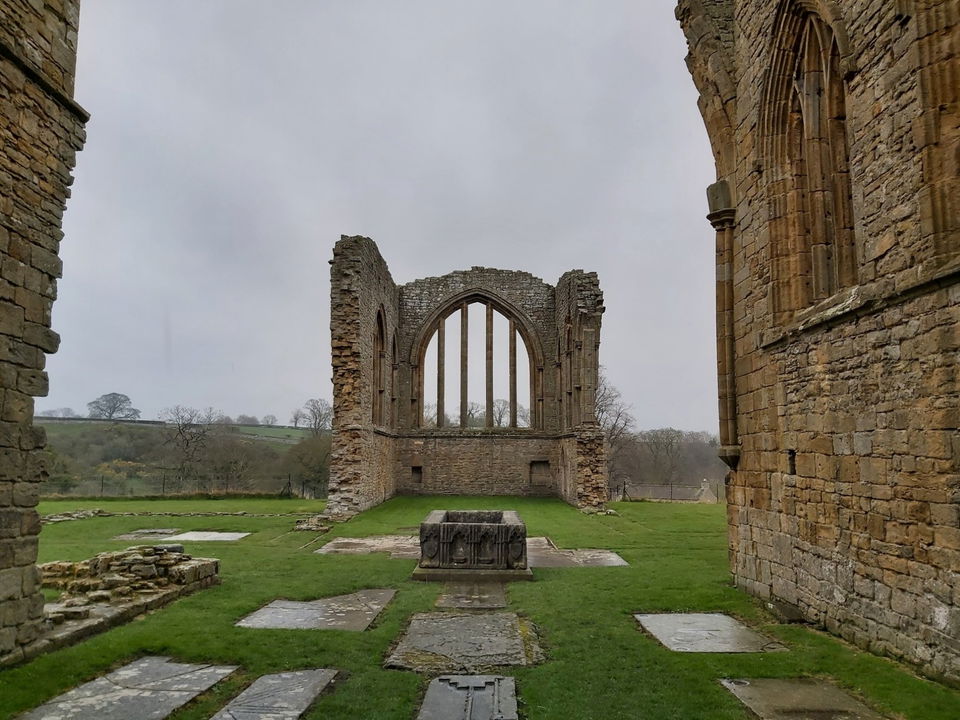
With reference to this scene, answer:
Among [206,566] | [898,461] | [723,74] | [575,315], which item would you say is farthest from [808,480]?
[575,315]

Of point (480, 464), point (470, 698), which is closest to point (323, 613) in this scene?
point (470, 698)

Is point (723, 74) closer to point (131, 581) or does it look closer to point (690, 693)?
point (690, 693)

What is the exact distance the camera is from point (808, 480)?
6355mm

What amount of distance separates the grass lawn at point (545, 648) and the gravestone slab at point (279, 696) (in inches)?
4.1

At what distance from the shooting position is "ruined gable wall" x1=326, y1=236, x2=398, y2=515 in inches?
643

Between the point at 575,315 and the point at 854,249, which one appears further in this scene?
the point at 575,315

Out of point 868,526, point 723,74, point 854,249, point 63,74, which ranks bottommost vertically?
point 868,526

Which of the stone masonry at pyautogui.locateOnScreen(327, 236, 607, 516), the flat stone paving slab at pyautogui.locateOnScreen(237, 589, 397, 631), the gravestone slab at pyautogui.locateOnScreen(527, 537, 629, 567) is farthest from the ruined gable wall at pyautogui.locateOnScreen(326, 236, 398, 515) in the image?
the flat stone paving slab at pyautogui.locateOnScreen(237, 589, 397, 631)

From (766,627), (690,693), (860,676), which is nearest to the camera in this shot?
(690,693)

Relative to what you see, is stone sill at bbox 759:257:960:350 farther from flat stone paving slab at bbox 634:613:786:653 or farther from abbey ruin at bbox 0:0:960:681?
flat stone paving slab at bbox 634:613:786:653

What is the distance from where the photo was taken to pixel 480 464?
23812 mm

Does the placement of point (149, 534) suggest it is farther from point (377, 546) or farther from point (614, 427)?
point (614, 427)

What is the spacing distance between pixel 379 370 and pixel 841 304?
661 inches

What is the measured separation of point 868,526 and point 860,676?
4.11 ft
